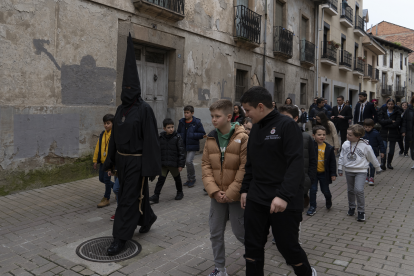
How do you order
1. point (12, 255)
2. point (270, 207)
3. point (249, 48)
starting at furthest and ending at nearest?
point (249, 48)
point (12, 255)
point (270, 207)

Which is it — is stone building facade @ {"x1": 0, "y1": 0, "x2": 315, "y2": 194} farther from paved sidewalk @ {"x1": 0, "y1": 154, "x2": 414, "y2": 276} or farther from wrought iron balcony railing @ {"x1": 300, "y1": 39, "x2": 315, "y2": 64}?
wrought iron balcony railing @ {"x1": 300, "y1": 39, "x2": 315, "y2": 64}

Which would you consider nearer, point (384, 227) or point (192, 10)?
point (384, 227)

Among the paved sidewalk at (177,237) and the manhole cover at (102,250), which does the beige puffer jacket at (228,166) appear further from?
the manhole cover at (102,250)

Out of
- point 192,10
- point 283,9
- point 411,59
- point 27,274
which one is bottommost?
point 27,274

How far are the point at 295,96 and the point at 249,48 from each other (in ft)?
17.9

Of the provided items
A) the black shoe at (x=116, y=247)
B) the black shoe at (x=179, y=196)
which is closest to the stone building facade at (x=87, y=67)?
the black shoe at (x=179, y=196)

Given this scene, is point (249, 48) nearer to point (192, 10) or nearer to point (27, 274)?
point (192, 10)

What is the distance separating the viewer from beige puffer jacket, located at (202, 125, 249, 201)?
315cm

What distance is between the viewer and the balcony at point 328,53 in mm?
20188

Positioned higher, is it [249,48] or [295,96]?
[249,48]

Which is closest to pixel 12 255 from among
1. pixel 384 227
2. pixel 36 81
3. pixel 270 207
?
pixel 270 207

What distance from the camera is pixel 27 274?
3359mm

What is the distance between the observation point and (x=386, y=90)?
37906mm

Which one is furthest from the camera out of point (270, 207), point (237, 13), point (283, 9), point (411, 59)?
point (411, 59)
